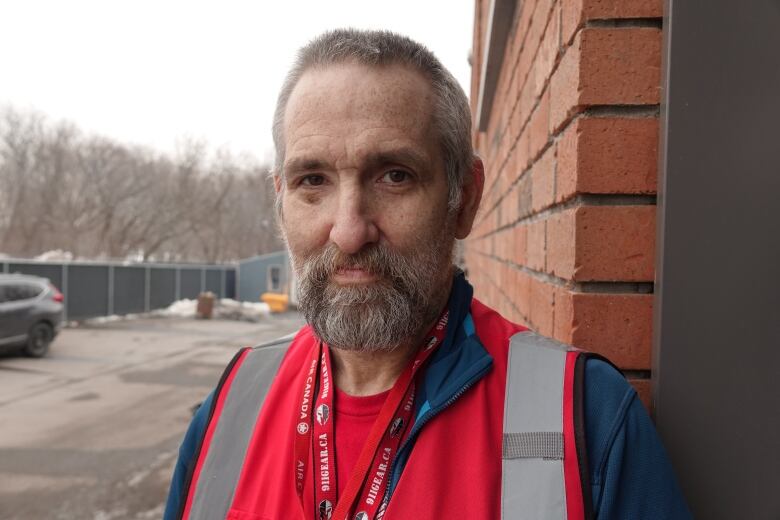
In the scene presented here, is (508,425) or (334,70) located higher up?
(334,70)

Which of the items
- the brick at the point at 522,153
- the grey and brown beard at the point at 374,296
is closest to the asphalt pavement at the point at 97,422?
the brick at the point at 522,153

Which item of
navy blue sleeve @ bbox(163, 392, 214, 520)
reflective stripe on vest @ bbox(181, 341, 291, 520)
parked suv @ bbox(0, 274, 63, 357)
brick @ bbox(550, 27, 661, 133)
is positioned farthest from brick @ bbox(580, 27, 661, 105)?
parked suv @ bbox(0, 274, 63, 357)

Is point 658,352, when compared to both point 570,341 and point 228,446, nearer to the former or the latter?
point 570,341

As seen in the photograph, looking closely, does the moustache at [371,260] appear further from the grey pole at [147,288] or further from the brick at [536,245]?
the grey pole at [147,288]

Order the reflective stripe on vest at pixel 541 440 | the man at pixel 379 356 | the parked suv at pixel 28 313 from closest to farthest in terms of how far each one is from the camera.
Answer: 1. the reflective stripe on vest at pixel 541 440
2. the man at pixel 379 356
3. the parked suv at pixel 28 313

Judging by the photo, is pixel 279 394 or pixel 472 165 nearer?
pixel 279 394

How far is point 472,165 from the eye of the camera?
5.47 ft

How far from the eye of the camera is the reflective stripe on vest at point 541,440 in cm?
107

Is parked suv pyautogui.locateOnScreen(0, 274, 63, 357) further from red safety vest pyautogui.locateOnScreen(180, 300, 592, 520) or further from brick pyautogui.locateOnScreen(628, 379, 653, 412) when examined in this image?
brick pyautogui.locateOnScreen(628, 379, 653, 412)

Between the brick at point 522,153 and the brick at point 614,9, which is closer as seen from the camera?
the brick at point 614,9

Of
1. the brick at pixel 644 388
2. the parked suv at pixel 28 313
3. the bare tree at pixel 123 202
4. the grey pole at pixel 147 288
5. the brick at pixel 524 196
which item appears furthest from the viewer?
the bare tree at pixel 123 202

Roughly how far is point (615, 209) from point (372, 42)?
718mm

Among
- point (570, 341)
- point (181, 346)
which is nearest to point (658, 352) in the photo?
point (570, 341)

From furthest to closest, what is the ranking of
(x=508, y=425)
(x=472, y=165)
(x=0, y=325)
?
(x=0, y=325)
(x=472, y=165)
(x=508, y=425)
